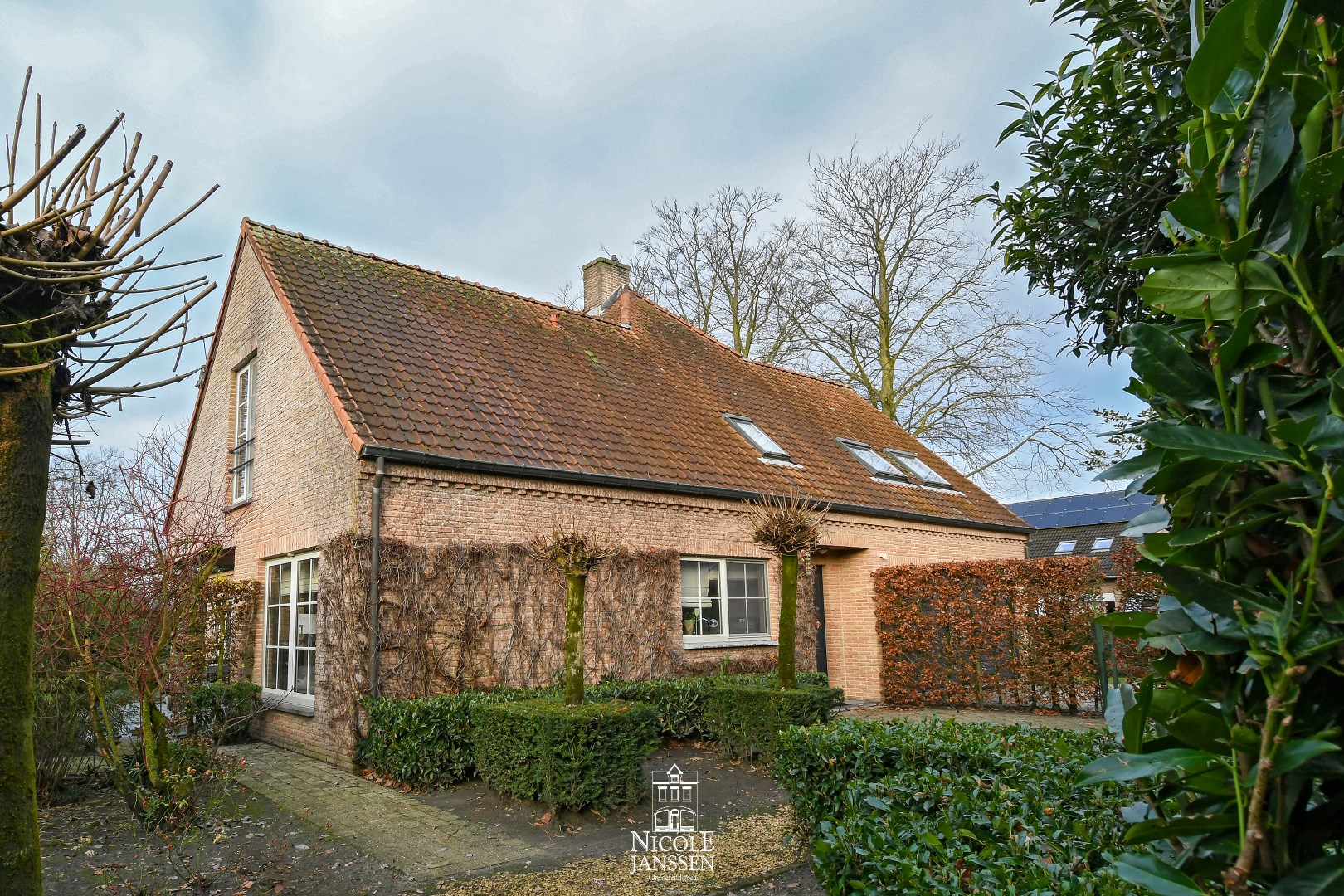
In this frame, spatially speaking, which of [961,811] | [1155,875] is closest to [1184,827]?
[1155,875]

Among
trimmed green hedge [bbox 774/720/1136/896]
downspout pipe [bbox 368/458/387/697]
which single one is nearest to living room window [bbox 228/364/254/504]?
downspout pipe [bbox 368/458/387/697]

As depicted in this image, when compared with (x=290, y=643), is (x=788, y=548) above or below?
above

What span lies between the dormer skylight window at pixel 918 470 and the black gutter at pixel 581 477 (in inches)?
106

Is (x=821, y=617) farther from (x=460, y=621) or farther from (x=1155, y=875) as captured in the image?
(x=1155, y=875)

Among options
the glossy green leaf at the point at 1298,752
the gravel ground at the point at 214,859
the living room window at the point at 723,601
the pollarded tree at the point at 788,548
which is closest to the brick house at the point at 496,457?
the living room window at the point at 723,601

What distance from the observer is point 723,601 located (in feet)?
43.6

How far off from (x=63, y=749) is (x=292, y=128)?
6481 mm

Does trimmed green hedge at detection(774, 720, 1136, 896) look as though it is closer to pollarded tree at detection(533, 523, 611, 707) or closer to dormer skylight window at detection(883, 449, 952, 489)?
pollarded tree at detection(533, 523, 611, 707)

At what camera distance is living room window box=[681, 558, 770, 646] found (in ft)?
42.1

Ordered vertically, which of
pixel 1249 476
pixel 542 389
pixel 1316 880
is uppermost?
pixel 542 389

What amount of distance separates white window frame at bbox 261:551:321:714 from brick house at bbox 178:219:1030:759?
5cm

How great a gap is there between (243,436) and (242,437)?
0.05m

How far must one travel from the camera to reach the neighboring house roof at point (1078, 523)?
1372 inches

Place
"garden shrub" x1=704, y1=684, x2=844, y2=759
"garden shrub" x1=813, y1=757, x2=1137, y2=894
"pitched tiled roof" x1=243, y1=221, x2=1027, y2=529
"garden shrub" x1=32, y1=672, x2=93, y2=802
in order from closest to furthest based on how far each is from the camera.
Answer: "garden shrub" x1=813, y1=757, x2=1137, y2=894 < "garden shrub" x1=32, y1=672, x2=93, y2=802 < "garden shrub" x1=704, y1=684, x2=844, y2=759 < "pitched tiled roof" x1=243, y1=221, x2=1027, y2=529
